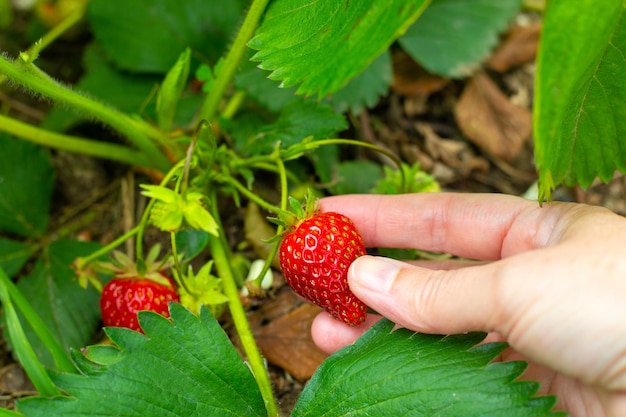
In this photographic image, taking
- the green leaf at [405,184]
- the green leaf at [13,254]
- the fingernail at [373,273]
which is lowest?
the green leaf at [13,254]

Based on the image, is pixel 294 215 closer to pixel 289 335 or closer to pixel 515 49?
pixel 289 335

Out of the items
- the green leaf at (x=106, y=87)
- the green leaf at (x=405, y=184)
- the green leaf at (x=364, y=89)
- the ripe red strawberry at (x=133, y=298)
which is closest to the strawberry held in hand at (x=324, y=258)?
the ripe red strawberry at (x=133, y=298)

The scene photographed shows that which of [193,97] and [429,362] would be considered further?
[193,97]

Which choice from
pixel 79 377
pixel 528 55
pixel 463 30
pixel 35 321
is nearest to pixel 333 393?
pixel 79 377

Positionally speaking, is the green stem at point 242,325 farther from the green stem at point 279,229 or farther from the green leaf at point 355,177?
the green leaf at point 355,177

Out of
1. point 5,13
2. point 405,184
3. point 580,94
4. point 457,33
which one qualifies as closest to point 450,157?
point 457,33

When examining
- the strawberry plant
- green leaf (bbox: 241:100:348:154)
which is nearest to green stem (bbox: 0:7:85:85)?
the strawberry plant

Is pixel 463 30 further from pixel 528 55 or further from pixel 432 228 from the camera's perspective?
pixel 432 228
